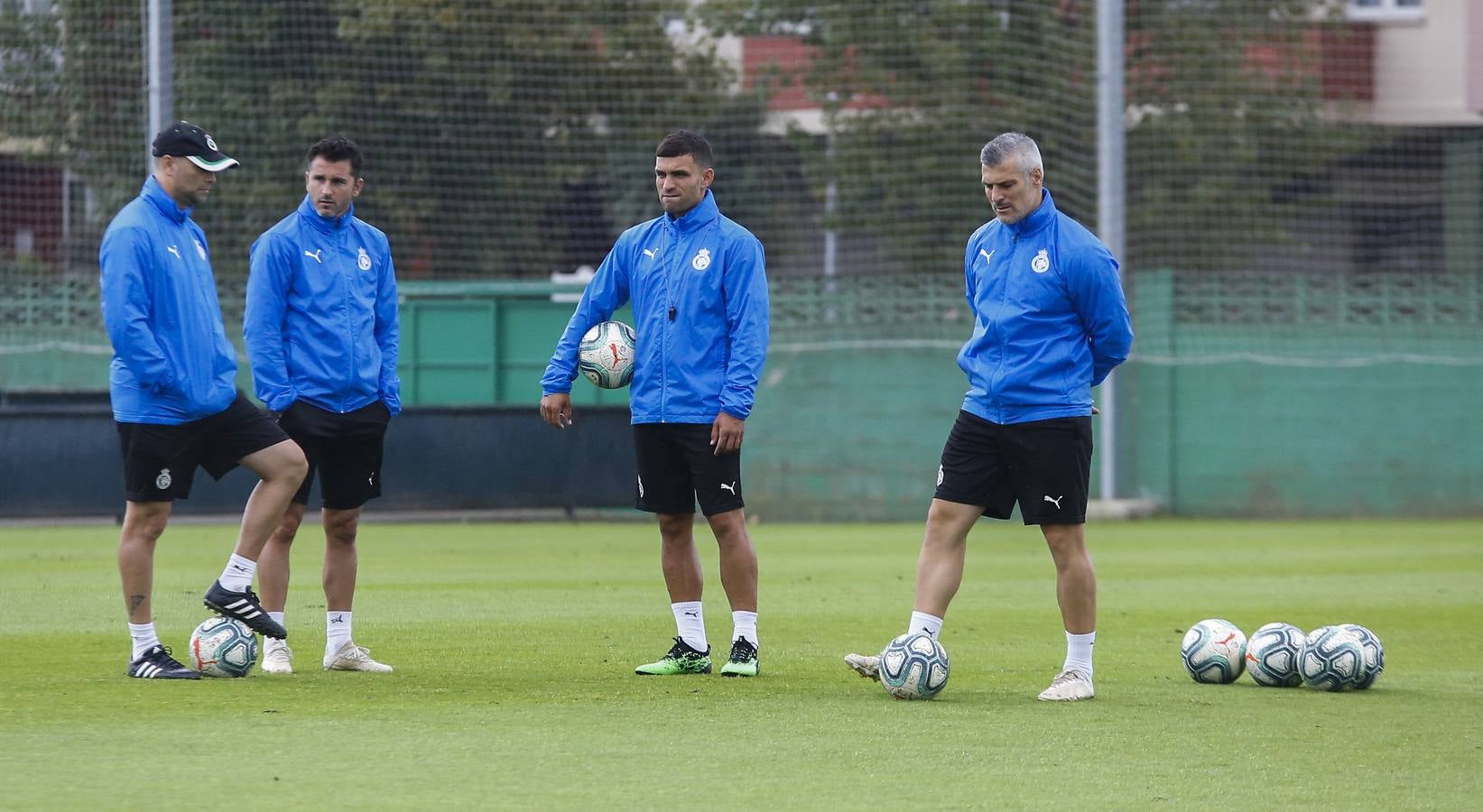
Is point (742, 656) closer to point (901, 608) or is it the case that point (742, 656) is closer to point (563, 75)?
point (901, 608)

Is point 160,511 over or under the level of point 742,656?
over

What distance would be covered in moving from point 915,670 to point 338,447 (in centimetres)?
265

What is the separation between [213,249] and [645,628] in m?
13.3

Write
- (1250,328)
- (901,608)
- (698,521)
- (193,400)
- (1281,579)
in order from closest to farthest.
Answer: (193,400) < (901,608) < (1281,579) < (698,521) < (1250,328)

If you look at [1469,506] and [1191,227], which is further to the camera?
[1191,227]

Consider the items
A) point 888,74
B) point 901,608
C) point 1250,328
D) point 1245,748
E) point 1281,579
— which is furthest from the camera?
point 888,74

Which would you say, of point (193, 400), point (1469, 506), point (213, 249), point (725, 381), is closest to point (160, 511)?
point (193, 400)

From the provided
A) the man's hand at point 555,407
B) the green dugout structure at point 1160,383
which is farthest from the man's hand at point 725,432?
the green dugout structure at point 1160,383

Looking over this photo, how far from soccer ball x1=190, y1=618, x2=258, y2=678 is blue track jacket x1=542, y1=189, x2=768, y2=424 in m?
1.59

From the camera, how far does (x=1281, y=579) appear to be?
42.5ft

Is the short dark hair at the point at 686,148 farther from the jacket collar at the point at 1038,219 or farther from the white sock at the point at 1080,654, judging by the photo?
the white sock at the point at 1080,654

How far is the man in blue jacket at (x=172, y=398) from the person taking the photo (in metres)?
7.35

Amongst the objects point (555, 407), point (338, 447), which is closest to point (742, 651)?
point (555, 407)

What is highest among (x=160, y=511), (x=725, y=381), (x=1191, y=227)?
(x=1191, y=227)
